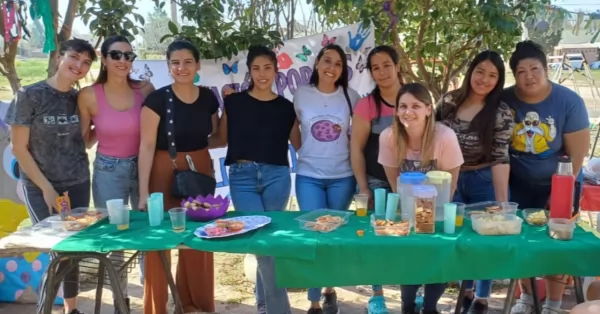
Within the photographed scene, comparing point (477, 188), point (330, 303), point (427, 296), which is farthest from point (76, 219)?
point (477, 188)

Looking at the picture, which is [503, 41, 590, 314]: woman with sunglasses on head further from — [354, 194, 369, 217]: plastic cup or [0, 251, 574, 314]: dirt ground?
[354, 194, 369, 217]: plastic cup

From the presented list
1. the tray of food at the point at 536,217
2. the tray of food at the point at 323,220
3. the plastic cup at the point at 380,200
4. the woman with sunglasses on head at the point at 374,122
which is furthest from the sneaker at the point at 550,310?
the tray of food at the point at 323,220

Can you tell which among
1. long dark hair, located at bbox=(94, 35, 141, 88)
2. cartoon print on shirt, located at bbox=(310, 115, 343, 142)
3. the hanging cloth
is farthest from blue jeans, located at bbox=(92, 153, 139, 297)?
cartoon print on shirt, located at bbox=(310, 115, 343, 142)

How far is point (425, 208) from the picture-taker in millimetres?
2553

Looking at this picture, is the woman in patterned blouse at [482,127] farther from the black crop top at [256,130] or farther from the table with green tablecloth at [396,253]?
the black crop top at [256,130]

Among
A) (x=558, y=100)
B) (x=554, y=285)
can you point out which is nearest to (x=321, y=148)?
(x=558, y=100)

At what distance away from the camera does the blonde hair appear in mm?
2840

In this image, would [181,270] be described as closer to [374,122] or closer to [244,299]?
[244,299]

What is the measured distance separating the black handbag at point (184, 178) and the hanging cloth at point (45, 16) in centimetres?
100

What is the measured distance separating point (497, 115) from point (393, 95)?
0.61m

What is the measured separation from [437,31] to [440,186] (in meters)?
2.20

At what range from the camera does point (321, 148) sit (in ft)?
11.0

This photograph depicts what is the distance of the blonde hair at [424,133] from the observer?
2840 millimetres

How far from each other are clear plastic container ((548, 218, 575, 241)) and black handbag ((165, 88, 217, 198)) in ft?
5.89
